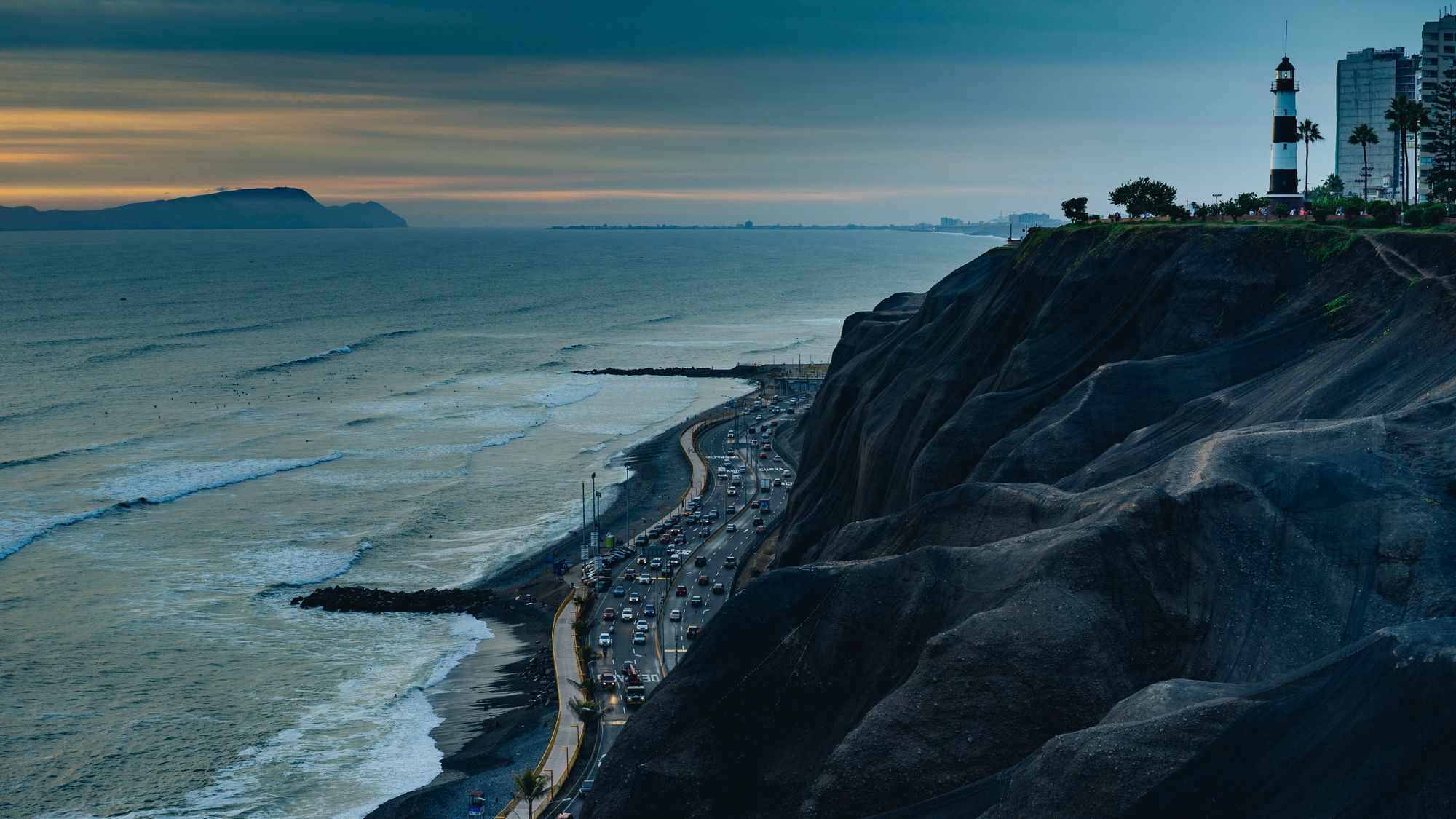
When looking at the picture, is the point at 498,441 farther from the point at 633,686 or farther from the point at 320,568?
the point at 633,686

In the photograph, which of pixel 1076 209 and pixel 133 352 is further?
pixel 133 352

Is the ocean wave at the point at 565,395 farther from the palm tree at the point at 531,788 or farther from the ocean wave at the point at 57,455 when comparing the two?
the palm tree at the point at 531,788

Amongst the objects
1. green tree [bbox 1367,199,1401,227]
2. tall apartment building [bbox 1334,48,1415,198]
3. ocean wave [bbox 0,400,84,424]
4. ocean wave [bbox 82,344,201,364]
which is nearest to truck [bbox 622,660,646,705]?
green tree [bbox 1367,199,1401,227]

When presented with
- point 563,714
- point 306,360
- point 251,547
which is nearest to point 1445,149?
point 563,714

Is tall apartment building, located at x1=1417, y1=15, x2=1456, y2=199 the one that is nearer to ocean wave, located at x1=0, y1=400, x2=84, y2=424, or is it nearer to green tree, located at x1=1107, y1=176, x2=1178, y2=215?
green tree, located at x1=1107, y1=176, x2=1178, y2=215

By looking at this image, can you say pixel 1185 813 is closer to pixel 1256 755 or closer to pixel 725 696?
pixel 1256 755

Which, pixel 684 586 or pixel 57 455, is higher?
pixel 57 455
